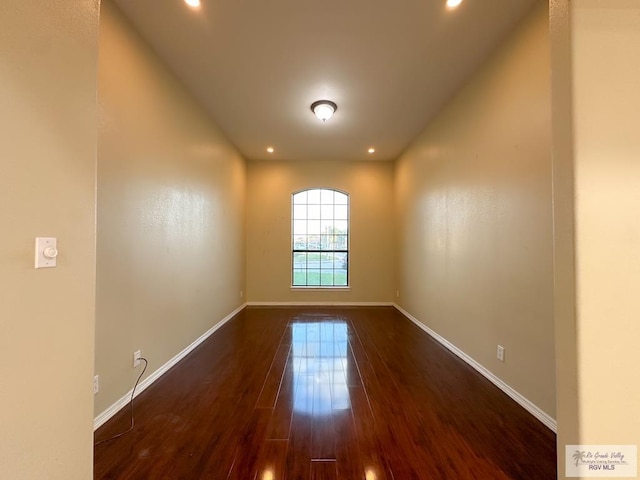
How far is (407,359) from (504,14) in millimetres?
3097

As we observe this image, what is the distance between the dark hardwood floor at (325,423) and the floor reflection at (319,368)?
0.05 ft

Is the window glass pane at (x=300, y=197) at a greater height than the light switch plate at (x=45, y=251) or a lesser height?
greater

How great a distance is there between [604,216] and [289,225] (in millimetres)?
5136

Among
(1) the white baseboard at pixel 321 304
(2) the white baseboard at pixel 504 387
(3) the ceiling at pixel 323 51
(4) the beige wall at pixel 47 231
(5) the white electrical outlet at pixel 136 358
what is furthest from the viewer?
(1) the white baseboard at pixel 321 304

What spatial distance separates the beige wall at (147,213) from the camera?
1.98 m

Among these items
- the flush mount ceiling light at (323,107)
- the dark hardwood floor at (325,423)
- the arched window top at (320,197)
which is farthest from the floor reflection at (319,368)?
the flush mount ceiling light at (323,107)

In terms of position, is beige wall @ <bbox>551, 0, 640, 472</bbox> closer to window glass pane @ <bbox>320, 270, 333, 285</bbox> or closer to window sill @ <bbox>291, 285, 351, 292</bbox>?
window sill @ <bbox>291, 285, 351, 292</bbox>

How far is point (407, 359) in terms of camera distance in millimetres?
3049

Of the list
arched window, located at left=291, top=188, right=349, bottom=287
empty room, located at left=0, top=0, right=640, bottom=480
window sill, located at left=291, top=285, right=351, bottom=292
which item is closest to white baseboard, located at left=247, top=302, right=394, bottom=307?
window sill, located at left=291, top=285, right=351, bottom=292

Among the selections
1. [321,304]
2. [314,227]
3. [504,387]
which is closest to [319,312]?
[321,304]

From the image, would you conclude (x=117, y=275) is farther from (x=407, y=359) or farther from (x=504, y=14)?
(x=504, y=14)

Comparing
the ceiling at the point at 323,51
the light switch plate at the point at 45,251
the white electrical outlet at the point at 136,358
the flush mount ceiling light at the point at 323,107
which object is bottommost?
the white electrical outlet at the point at 136,358

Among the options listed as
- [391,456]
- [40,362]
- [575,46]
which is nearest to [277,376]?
[391,456]

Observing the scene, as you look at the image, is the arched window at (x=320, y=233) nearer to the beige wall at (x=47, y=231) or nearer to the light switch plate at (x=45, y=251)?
the beige wall at (x=47, y=231)
